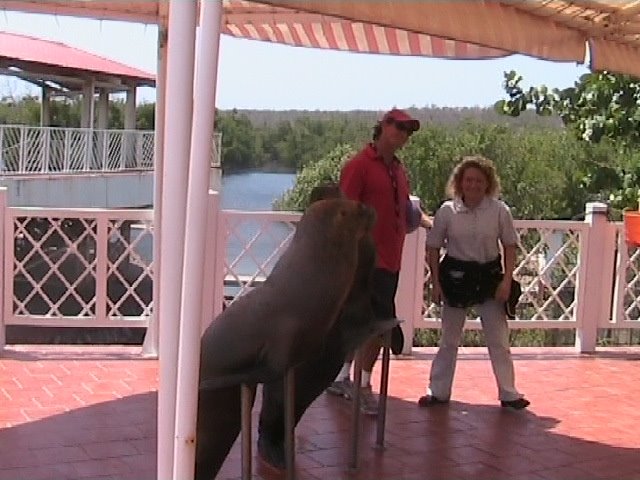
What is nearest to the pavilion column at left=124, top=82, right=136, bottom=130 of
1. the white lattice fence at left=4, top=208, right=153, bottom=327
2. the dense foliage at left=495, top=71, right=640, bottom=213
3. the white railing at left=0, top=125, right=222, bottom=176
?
the white railing at left=0, top=125, right=222, bottom=176

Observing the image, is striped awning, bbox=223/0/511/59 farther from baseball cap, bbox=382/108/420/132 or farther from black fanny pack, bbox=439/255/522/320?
black fanny pack, bbox=439/255/522/320

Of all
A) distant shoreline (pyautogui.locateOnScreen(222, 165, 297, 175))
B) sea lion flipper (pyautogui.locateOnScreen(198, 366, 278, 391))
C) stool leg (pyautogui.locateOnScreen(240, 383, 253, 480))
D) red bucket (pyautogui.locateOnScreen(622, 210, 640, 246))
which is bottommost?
stool leg (pyautogui.locateOnScreen(240, 383, 253, 480))

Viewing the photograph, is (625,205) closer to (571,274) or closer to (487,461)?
(571,274)

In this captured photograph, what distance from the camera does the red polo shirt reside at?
4.47 metres

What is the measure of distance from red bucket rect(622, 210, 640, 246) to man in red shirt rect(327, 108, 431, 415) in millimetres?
2344

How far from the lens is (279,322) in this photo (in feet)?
10.2

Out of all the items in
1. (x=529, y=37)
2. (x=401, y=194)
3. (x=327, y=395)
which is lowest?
(x=327, y=395)

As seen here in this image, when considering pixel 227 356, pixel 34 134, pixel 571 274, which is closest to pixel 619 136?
pixel 571 274

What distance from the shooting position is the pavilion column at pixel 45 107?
17.2 metres

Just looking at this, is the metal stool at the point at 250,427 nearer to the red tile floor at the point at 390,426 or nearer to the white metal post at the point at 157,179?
the red tile floor at the point at 390,426

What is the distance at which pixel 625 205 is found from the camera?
29.6 feet

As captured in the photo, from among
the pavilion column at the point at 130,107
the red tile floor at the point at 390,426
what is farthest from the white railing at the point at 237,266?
the pavilion column at the point at 130,107

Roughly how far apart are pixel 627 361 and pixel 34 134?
11466 millimetres

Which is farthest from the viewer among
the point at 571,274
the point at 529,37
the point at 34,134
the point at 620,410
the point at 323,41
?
the point at 34,134
